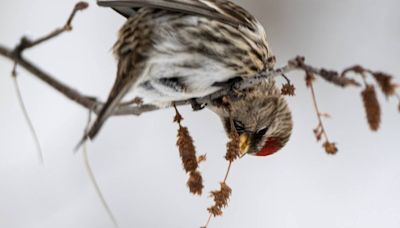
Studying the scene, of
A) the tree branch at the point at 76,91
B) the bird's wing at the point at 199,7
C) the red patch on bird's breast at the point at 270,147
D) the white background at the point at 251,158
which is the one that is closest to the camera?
the tree branch at the point at 76,91

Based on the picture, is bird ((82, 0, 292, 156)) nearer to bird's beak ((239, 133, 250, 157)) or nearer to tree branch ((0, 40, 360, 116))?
bird's beak ((239, 133, 250, 157))

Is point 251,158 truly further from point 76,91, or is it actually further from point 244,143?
point 76,91

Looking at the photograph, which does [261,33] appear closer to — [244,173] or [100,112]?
[100,112]

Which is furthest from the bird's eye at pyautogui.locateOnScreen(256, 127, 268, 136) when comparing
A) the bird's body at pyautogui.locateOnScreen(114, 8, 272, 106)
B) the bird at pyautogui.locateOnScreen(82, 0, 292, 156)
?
the bird's body at pyautogui.locateOnScreen(114, 8, 272, 106)

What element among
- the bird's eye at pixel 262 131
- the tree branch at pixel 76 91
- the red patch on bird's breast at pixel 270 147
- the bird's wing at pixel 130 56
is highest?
the bird's eye at pixel 262 131

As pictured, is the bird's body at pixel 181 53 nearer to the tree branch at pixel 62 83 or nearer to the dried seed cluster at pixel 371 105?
the tree branch at pixel 62 83

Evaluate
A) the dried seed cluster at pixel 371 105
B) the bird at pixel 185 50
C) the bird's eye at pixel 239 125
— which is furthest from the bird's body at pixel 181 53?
the dried seed cluster at pixel 371 105
